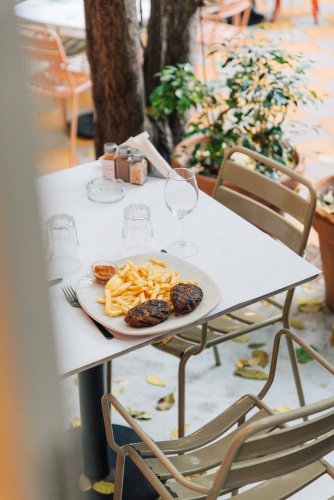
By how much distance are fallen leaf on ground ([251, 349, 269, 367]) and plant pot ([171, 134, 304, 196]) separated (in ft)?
2.56

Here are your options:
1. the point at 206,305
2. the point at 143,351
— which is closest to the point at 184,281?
the point at 206,305

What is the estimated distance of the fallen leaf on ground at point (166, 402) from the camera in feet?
7.86

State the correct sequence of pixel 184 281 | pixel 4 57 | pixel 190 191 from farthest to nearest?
pixel 190 191
pixel 184 281
pixel 4 57

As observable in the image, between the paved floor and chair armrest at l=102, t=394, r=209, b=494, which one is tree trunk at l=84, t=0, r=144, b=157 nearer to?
the paved floor

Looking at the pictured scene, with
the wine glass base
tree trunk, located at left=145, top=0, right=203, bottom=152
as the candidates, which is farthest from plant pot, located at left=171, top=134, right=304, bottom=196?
the wine glass base

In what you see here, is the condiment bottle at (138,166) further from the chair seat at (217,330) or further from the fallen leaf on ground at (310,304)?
the fallen leaf on ground at (310,304)

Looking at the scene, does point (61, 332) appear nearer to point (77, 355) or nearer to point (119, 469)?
point (77, 355)

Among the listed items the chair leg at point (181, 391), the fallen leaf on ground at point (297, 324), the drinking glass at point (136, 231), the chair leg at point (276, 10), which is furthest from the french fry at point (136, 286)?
the chair leg at point (276, 10)

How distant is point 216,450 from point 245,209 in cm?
85

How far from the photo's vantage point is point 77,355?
145cm

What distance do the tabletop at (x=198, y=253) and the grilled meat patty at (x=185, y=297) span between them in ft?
0.15

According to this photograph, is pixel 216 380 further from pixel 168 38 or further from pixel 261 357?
pixel 168 38

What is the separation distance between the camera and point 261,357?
2602mm

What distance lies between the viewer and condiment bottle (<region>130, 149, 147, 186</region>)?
7.06ft
